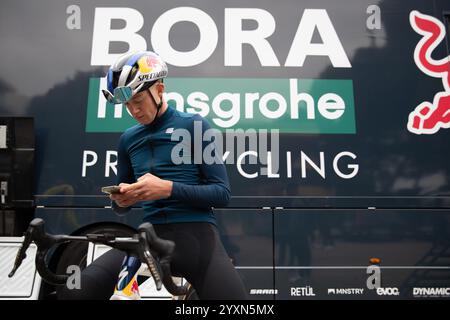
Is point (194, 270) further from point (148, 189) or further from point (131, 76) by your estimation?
point (131, 76)

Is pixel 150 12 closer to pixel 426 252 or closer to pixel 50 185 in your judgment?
pixel 50 185

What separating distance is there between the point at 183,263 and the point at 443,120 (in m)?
2.74

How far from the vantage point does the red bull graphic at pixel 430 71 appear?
3213 mm

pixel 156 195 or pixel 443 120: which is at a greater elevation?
pixel 443 120

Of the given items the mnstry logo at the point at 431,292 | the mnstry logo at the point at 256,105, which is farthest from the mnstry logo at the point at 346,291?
the mnstry logo at the point at 256,105

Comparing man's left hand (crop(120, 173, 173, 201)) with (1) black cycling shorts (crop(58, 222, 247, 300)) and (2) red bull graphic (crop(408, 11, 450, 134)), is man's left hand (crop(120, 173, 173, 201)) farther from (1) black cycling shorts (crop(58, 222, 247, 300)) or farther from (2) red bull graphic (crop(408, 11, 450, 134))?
(2) red bull graphic (crop(408, 11, 450, 134))

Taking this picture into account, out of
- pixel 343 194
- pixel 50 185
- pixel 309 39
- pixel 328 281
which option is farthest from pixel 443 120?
pixel 50 185

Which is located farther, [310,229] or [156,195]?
[310,229]

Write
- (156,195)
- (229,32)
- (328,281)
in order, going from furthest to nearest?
(229,32), (328,281), (156,195)

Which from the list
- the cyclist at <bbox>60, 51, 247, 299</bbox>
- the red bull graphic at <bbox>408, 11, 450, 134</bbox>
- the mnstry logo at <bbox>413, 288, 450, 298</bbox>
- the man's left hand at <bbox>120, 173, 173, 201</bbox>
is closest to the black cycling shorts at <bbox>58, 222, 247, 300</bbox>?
the cyclist at <bbox>60, 51, 247, 299</bbox>

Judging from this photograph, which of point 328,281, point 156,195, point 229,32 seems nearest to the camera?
point 156,195

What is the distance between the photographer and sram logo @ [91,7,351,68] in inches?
129

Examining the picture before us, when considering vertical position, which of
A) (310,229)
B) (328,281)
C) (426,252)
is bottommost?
(328,281)

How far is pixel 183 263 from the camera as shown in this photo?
1.62 m
